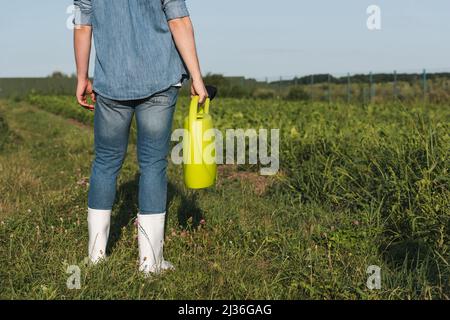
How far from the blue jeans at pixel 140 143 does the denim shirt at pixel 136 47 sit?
54 mm

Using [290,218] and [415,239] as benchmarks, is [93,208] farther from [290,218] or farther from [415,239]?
[415,239]

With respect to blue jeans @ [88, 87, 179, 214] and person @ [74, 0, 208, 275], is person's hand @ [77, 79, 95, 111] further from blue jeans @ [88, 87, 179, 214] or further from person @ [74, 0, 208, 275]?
blue jeans @ [88, 87, 179, 214]

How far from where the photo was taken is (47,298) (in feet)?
6.40

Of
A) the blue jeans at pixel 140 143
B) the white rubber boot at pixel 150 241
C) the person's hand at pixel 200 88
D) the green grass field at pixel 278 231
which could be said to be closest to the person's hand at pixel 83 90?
the blue jeans at pixel 140 143

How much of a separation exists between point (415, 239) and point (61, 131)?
7837 millimetres

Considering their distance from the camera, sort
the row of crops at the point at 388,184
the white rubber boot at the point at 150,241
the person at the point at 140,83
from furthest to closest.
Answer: the row of crops at the point at 388,184 → the white rubber boot at the point at 150,241 → the person at the point at 140,83

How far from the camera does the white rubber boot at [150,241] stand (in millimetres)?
2383

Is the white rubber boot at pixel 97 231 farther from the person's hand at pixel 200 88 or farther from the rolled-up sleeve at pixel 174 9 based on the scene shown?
the rolled-up sleeve at pixel 174 9

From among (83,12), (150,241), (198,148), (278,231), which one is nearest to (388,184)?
(278,231)

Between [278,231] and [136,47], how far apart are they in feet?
4.07

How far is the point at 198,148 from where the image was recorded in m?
2.37

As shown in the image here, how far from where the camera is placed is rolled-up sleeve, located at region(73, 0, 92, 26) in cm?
233

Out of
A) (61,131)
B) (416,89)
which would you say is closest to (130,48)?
A: (61,131)

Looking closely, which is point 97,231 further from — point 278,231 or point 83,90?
point 278,231
